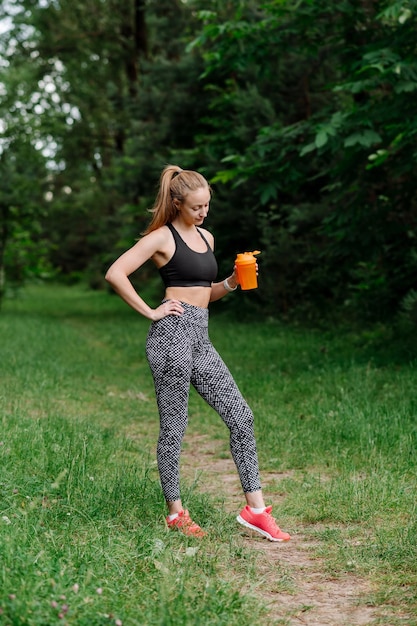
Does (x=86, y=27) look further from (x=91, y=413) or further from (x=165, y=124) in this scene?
(x=91, y=413)

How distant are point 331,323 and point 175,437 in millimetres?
11803

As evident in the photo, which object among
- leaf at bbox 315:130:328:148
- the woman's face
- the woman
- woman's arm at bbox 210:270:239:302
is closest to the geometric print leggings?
the woman

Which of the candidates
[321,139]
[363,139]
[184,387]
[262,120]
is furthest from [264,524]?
[262,120]

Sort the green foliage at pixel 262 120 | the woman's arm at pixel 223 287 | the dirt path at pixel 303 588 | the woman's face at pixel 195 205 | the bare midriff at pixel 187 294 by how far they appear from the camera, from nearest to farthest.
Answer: the dirt path at pixel 303 588
the woman's face at pixel 195 205
the bare midriff at pixel 187 294
the woman's arm at pixel 223 287
the green foliage at pixel 262 120

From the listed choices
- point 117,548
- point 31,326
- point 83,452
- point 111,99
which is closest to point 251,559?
point 117,548

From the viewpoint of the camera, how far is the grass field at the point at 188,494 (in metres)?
3.50

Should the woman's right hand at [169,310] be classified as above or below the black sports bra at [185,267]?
below

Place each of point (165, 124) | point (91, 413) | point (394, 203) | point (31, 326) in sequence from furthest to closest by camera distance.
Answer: point (165, 124), point (31, 326), point (394, 203), point (91, 413)

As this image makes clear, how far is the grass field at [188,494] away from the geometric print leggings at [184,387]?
35 centimetres

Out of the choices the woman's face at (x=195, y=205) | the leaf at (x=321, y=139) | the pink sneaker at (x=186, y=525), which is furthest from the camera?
the leaf at (x=321, y=139)

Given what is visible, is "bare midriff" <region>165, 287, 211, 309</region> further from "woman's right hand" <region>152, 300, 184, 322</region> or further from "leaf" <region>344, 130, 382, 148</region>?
"leaf" <region>344, 130, 382, 148</region>

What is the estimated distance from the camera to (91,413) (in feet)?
28.9

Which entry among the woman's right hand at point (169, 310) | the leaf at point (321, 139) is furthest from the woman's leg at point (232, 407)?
the leaf at point (321, 139)

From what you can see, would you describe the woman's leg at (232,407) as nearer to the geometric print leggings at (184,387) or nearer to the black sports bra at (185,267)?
the geometric print leggings at (184,387)
